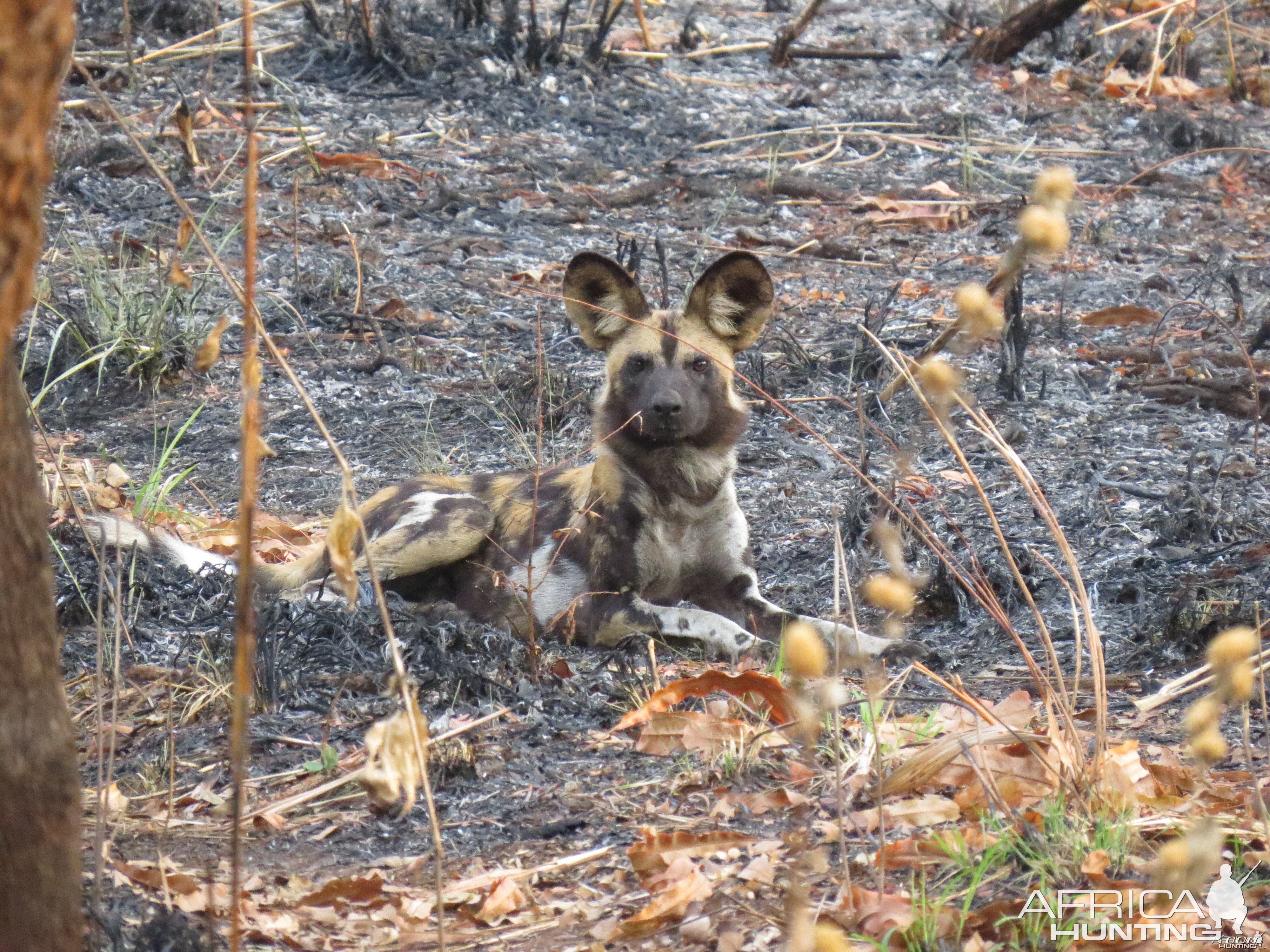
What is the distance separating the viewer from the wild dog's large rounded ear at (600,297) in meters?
5.03

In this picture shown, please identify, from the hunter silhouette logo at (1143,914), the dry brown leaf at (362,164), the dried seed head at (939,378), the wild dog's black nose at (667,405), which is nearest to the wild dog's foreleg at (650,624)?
the wild dog's black nose at (667,405)

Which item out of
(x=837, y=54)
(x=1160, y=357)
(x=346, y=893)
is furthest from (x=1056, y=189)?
(x=837, y=54)

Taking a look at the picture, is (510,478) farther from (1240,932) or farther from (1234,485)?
(1240,932)

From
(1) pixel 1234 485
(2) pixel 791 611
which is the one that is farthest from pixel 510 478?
(1) pixel 1234 485

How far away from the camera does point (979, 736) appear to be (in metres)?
2.80

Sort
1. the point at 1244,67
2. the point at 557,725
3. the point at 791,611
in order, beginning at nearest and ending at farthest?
the point at 557,725 → the point at 791,611 → the point at 1244,67

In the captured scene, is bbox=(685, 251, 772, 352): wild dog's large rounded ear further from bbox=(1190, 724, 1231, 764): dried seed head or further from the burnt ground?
bbox=(1190, 724, 1231, 764): dried seed head

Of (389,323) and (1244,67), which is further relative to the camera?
(1244,67)

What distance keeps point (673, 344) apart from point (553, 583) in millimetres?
962

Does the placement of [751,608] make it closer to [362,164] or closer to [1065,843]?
[1065,843]

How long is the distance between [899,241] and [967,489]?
3.07 meters

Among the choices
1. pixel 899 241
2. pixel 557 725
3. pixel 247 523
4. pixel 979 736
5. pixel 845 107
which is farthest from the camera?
pixel 845 107

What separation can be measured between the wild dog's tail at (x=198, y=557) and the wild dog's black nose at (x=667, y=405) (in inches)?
48.2

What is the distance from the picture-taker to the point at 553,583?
17.2 ft
